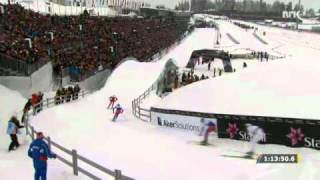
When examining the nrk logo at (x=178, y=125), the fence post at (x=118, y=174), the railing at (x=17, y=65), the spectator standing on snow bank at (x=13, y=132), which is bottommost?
the nrk logo at (x=178, y=125)

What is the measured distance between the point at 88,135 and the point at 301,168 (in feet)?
28.7

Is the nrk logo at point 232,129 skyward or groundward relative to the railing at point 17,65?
groundward

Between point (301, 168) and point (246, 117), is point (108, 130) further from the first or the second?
point (301, 168)

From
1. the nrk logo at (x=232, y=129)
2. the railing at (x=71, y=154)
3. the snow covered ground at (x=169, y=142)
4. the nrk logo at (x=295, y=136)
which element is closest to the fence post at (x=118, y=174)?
the railing at (x=71, y=154)

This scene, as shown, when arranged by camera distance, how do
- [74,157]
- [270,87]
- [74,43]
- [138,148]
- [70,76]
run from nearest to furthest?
[74,157], [138,148], [270,87], [70,76], [74,43]

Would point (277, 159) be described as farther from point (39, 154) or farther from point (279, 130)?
point (39, 154)

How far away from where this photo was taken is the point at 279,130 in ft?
60.8

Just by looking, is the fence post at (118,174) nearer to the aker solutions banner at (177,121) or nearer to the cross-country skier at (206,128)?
the cross-country skier at (206,128)

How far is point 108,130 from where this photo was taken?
71.8ft

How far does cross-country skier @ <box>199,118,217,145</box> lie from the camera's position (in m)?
19.5

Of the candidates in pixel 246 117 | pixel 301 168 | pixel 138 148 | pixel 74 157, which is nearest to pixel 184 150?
pixel 138 148

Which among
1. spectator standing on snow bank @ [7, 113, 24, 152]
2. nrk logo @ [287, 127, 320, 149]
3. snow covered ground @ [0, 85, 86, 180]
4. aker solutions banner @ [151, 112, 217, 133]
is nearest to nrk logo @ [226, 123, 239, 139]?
aker solutions banner @ [151, 112, 217, 133]

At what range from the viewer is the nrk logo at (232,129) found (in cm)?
1972

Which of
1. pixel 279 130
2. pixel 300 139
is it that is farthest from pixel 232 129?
pixel 300 139
